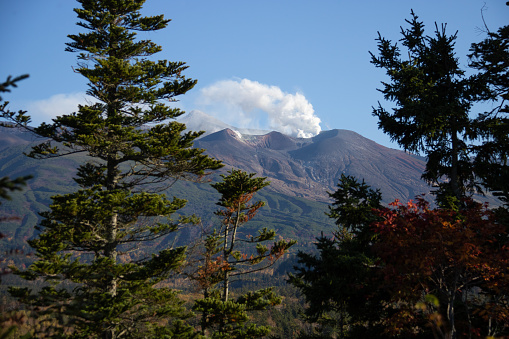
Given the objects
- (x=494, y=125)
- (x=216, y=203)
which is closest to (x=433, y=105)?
(x=494, y=125)

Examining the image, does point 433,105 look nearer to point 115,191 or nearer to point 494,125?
point 494,125

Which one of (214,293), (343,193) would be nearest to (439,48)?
(343,193)

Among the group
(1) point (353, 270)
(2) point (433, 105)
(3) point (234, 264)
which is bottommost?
(3) point (234, 264)

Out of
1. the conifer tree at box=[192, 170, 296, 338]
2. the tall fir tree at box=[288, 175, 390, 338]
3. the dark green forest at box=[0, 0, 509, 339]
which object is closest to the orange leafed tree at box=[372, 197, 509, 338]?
the dark green forest at box=[0, 0, 509, 339]

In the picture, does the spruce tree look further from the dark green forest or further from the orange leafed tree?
the orange leafed tree

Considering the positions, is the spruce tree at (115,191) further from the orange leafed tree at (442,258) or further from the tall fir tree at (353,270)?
the orange leafed tree at (442,258)

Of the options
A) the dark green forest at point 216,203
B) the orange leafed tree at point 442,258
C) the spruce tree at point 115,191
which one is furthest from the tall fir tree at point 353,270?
the spruce tree at point 115,191

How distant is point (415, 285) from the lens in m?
8.50

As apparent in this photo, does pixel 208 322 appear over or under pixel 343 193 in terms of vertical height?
under

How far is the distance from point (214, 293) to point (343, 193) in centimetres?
799

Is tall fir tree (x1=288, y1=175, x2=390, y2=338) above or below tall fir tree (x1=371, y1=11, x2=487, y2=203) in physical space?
below

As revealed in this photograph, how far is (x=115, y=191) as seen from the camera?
11.3m

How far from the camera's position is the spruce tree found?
10.6m

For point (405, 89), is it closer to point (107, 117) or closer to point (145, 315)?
point (107, 117)
